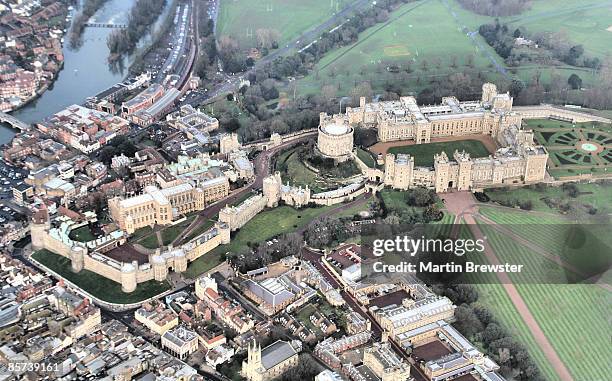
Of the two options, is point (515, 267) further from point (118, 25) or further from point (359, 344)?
point (118, 25)

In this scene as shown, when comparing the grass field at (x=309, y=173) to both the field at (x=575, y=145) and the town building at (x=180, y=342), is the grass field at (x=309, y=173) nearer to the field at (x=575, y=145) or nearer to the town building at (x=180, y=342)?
the field at (x=575, y=145)

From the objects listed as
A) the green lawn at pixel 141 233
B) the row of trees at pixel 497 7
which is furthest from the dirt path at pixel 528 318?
the row of trees at pixel 497 7

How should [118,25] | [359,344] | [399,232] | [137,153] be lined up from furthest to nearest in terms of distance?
[118,25]
[137,153]
[399,232]
[359,344]

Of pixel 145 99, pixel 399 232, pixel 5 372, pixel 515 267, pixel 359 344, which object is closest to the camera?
pixel 5 372

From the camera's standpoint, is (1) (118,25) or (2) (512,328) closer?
(2) (512,328)

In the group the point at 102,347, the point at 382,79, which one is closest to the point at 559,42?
the point at 382,79
